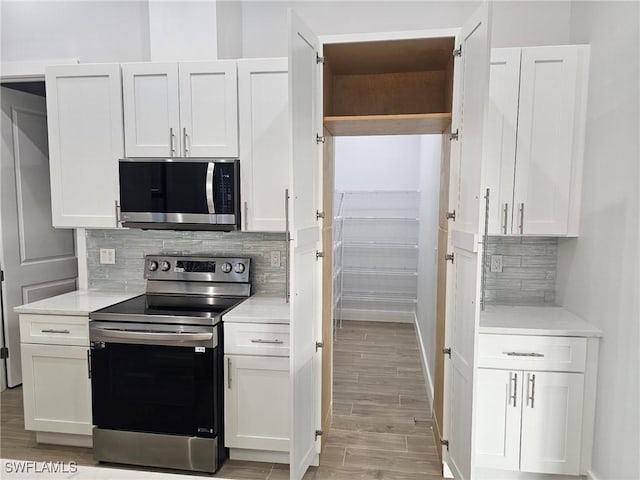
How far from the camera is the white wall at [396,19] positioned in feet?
8.70

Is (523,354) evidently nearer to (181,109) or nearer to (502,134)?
(502,134)

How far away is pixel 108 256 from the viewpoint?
3.09 metres

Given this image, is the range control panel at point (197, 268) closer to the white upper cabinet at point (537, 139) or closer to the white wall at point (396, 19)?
the white wall at point (396, 19)

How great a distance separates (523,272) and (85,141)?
2951 mm

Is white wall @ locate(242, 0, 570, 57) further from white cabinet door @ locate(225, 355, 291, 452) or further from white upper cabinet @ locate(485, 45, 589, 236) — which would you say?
white cabinet door @ locate(225, 355, 291, 452)

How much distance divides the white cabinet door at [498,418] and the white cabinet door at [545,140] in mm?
827

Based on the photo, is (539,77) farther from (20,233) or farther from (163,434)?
(20,233)

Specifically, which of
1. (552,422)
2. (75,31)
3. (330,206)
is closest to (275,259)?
A: (330,206)

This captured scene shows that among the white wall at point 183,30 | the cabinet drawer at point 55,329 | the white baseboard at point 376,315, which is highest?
the white wall at point 183,30

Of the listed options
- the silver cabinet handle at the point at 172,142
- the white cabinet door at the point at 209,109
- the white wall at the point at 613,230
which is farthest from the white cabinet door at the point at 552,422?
the silver cabinet handle at the point at 172,142

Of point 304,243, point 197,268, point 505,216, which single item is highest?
point 505,216

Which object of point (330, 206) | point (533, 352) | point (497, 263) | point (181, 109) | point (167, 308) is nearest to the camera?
point (533, 352)

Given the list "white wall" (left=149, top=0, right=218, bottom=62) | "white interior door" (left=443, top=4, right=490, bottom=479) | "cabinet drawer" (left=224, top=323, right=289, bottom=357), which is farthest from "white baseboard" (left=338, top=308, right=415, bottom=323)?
"white wall" (left=149, top=0, right=218, bottom=62)

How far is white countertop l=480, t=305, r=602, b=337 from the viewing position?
7.06ft
